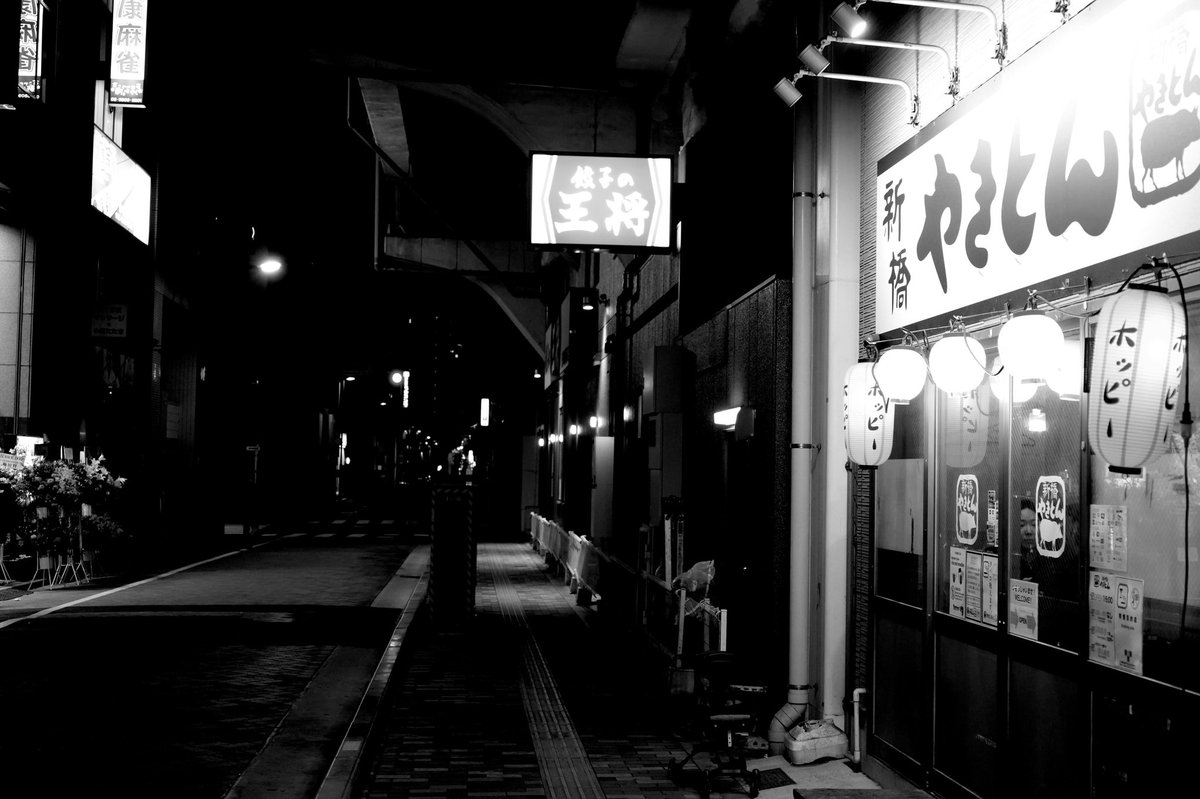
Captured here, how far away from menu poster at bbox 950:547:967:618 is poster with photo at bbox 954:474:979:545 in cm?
12

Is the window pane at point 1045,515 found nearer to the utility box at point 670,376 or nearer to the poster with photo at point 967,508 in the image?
the poster with photo at point 967,508

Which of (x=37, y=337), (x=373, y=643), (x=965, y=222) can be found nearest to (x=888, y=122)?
(x=965, y=222)

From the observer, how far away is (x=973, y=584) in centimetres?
705

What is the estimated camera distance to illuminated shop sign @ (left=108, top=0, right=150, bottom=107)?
24.9 m

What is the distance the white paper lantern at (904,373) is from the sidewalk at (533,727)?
2.93m

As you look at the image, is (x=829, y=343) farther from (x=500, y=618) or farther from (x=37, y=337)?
(x=37, y=337)

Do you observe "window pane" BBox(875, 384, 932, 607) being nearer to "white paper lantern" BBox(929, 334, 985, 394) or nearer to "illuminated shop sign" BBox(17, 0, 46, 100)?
"white paper lantern" BBox(929, 334, 985, 394)

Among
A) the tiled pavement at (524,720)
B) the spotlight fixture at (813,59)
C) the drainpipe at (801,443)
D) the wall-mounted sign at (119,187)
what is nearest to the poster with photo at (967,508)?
the drainpipe at (801,443)

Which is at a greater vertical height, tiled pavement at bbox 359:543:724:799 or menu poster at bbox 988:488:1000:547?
menu poster at bbox 988:488:1000:547

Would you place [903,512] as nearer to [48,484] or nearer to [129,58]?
[48,484]

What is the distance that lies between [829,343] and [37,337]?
2382 cm

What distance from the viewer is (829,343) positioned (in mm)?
8914

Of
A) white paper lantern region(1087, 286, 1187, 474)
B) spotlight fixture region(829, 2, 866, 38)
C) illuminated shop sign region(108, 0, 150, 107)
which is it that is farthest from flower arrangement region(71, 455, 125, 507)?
white paper lantern region(1087, 286, 1187, 474)

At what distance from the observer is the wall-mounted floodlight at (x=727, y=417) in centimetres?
1172
